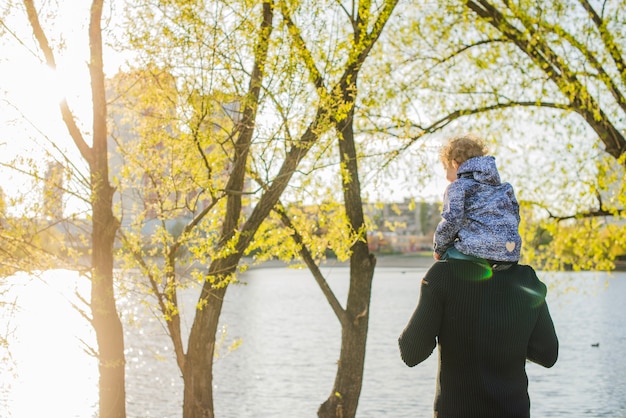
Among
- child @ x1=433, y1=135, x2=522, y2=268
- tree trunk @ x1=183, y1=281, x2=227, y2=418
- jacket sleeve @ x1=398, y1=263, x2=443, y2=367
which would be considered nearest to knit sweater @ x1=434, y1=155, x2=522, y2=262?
child @ x1=433, y1=135, x2=522, y2=268

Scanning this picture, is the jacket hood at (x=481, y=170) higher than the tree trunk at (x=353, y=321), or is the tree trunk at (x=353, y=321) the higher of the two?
the jacket hood at (x=481, y=170)

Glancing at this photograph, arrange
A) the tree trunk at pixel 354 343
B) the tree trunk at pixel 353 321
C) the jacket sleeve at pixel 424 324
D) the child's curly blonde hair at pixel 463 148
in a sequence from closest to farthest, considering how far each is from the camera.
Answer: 1. the jacket sleeve at pixel 424 324
2. the child's curly blonde hair at pixel 463 148
3. the tree trunk at pixel 353 321
4. the tree trunk at pixel 354 343

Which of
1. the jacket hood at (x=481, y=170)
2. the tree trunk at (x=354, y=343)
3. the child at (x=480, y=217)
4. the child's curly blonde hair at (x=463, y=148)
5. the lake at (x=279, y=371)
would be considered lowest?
the lake at (x=279, y=371)

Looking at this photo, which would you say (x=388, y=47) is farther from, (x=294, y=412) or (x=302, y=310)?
(x=302, y=310)

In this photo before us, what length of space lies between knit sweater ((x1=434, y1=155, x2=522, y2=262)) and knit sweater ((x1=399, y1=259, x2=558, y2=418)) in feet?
0.21

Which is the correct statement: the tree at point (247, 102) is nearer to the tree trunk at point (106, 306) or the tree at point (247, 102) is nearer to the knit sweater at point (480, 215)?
the tree trunk at point (106, 306)

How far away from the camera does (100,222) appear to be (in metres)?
7.70

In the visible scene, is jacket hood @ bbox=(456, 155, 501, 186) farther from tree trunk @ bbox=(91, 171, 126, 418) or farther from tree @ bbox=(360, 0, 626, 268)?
tree @ bbox=(360, 0, 626, 268)

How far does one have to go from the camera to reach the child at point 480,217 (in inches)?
91.5

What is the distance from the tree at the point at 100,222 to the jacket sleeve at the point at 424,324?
216 inches

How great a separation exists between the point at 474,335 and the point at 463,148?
0.55 meters

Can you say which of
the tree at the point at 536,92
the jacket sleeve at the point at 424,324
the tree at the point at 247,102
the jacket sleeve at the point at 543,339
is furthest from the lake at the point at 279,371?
the jacket sleeve at the point at 543,339

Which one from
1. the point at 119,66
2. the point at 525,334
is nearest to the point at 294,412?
the point at 119,66

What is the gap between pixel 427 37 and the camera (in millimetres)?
11227
